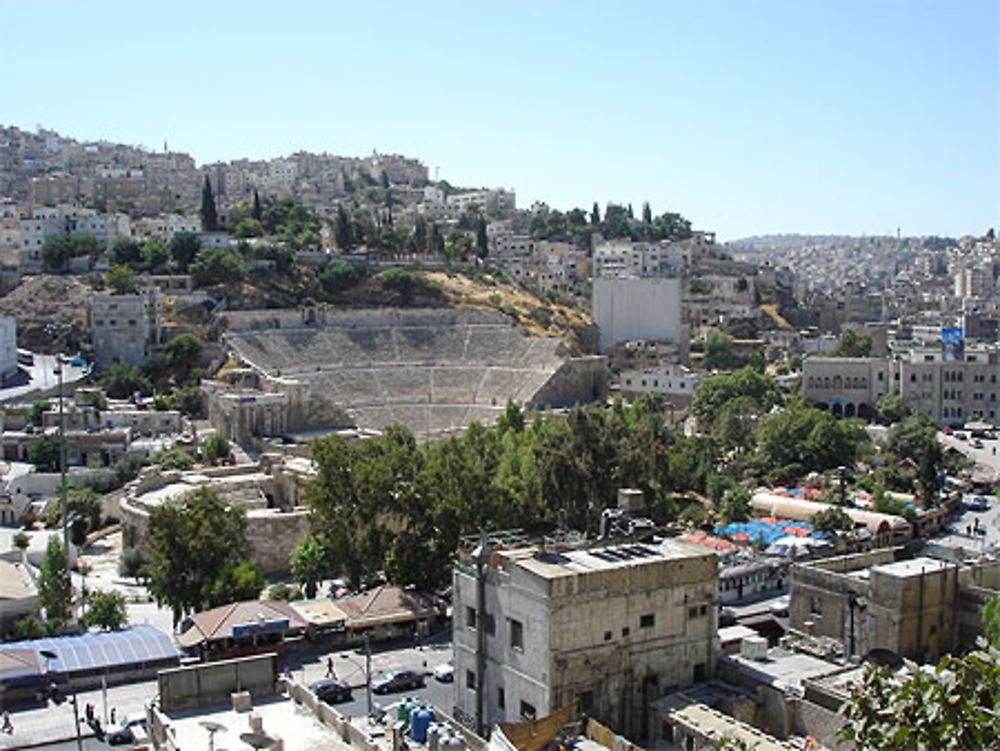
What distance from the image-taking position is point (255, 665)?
50.5ft

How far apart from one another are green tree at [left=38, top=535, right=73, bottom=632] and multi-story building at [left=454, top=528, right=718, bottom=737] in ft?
37.8

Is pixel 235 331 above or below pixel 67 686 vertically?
above

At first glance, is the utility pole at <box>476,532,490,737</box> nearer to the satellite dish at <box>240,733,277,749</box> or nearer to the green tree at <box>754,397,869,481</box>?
the satellite dish at <box>240,733,277,749</box>

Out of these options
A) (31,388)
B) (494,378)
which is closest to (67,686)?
(31,388)

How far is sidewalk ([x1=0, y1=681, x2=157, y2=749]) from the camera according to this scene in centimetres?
1891

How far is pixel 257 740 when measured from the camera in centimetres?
1303

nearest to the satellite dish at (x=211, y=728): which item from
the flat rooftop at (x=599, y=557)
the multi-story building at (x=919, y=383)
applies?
the flat rooftop at (x=599, y=557)

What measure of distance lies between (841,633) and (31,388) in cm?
4157

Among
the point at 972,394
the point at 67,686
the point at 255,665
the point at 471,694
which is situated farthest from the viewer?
the point at 972,394

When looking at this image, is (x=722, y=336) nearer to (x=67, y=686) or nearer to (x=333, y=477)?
(x=333, y=477)

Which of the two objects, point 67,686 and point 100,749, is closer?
point 100,749

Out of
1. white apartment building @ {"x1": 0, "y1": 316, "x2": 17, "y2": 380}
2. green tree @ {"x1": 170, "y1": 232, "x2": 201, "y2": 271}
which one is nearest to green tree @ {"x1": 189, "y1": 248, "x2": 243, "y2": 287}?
green tree @ {"x1": 170, "y1": 232, "x2": 201, "y2": 271}

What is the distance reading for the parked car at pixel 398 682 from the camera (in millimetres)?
21781

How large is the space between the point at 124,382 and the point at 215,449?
12.7 metres
